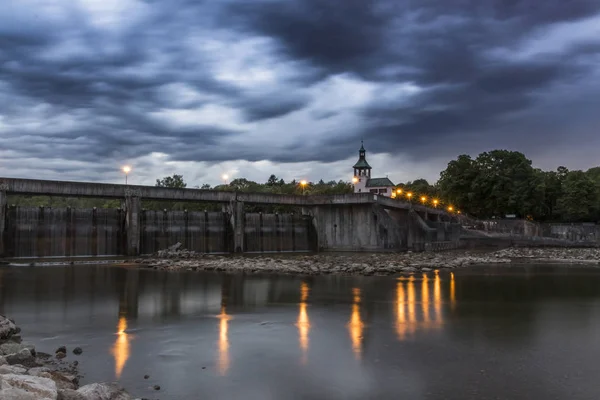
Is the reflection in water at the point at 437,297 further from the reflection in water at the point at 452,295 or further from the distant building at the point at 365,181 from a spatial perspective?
the distant building at the point at 365,181

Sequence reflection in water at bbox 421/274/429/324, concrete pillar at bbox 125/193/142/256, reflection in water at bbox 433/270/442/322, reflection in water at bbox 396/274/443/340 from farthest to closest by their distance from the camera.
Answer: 1. concrete pillar at bbox 125/193/142/256
2. reflection in water at bbox 433/270/442/322
3. reflection in water at bbox 421/274/429/324
4. reflection in water at bbox 396/274/443/340

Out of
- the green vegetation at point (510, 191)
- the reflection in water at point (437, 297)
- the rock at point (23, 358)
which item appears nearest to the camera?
the rock at point (23, 358)

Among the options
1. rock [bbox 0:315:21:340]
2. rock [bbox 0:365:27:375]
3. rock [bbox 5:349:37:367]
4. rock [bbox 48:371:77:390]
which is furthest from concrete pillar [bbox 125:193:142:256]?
rock [bbox 0:365:27:375]

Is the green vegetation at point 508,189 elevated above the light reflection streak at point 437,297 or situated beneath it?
elevated above

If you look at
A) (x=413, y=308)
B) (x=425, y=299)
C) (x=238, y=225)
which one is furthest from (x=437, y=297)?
(x=238, y=225)

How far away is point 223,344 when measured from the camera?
14.7 meters

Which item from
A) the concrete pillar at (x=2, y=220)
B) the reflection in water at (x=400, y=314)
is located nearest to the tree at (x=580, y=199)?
the reflection in water at (x=400, y=314)

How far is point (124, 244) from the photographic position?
57.5 meters

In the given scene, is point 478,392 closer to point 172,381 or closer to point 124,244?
point 172,381

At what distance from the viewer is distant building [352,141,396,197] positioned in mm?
180000

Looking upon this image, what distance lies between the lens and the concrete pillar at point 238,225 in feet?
214

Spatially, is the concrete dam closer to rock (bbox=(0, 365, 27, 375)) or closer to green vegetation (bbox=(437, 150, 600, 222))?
green vegetation (bbox=(437, 150, 600, 222))

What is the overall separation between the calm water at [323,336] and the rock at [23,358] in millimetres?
1180

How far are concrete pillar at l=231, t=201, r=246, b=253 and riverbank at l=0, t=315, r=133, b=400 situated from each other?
4998 centimetres
